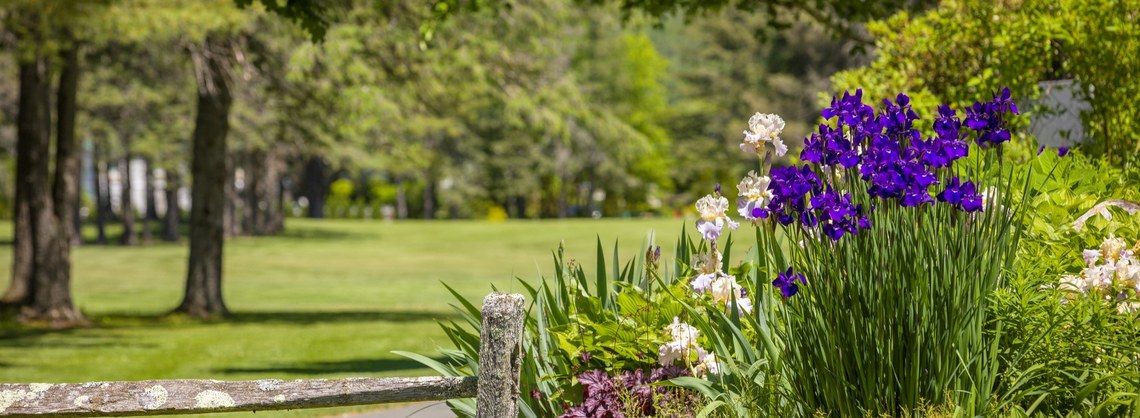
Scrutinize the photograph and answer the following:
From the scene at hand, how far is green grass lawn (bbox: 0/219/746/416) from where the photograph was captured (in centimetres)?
1608

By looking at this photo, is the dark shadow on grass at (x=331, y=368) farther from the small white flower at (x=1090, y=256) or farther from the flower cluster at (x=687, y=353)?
the small white flower at (x=1090, y=256)

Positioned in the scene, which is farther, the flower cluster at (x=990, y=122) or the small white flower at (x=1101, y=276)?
the small white flower at (x=1101, y=276)

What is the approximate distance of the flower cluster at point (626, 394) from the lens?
5.59 metres

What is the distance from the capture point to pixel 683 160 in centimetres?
7025

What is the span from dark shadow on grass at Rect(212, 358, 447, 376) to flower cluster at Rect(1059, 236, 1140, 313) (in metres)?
10.2

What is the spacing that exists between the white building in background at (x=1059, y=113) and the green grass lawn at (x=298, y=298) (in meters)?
4.12

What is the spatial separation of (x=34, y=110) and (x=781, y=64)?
153 ft

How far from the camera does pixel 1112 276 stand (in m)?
5.31

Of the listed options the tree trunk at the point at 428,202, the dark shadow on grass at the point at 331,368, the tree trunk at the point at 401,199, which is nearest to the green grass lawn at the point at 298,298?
the dark shadow on grass at the point at 331,368

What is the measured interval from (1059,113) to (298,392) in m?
6.08

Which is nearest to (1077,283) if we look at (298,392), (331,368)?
(298,392)

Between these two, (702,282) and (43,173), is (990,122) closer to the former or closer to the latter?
(702,282)

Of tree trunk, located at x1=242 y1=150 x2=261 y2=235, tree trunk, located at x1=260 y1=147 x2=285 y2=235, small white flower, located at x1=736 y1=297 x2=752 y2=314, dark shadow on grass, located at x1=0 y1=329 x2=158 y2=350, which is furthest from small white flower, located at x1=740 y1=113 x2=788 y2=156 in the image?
tree trunk, located at x1=242 y1=150 x2=261 y2=235

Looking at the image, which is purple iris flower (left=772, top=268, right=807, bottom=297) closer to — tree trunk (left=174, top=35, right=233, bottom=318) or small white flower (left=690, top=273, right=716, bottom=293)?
small white flower (left=690, top=273, right=716, bottom=293)
